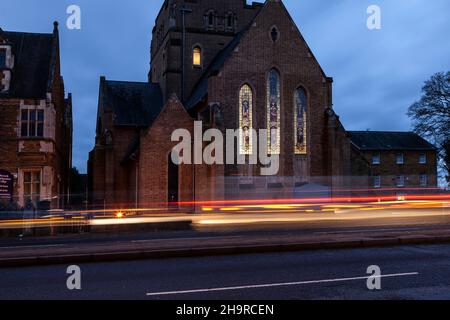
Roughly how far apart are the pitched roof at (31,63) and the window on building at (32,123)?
1.07 m

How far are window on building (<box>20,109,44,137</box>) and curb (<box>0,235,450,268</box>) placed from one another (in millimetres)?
21430

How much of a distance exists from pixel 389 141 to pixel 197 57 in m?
31.3

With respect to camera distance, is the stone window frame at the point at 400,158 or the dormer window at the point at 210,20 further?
the stone window frame at the point at 400,158

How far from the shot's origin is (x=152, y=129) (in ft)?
114

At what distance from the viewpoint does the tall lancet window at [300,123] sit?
37875mm

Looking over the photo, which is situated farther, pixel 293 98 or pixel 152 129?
pixel 293 98

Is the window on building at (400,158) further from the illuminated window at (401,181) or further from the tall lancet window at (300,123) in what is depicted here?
the tall lancet window at (300,123)

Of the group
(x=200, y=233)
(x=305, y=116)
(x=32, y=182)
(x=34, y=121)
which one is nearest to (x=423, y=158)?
(x=305, y=116)

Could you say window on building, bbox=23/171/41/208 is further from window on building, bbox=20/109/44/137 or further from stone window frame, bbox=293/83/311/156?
stone window frame, bbox=293/83/311/156

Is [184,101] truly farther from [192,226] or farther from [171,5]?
Result: [192,226]

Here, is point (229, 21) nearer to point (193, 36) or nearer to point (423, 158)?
point (193, 36)

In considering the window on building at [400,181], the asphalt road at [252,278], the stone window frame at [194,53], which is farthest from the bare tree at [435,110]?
the asphalt road at [252,278]
